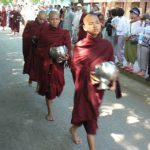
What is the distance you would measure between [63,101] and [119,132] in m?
2.02

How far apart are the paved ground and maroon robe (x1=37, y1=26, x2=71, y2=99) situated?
465 millimetres

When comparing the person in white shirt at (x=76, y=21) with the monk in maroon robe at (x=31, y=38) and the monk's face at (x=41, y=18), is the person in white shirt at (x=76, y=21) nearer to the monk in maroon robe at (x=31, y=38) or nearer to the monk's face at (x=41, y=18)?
the monk in maroon robe at (x=31, y=38)

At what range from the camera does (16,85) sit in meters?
9.36

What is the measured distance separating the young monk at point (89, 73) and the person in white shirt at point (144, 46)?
5.57 metres

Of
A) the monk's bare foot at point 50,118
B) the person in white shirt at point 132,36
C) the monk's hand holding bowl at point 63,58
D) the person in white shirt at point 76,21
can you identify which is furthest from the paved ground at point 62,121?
the person in white shirt at point 76,21

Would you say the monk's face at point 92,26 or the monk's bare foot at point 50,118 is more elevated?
the monk's face at point 92,26

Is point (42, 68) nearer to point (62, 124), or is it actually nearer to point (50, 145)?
point (62, 124)

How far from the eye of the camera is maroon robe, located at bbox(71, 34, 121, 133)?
4.84m

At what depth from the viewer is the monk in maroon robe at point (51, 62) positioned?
651 centimetres

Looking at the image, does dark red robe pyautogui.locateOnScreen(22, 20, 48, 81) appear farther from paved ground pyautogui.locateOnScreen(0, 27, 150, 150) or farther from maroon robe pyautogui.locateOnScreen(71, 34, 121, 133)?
maroon robe pyautogui.locateOnScreen(71, 34, 121, 133)

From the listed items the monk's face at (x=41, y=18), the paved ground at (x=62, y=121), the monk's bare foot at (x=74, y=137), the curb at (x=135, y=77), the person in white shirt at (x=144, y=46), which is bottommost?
the curb at (x=135, y=77)

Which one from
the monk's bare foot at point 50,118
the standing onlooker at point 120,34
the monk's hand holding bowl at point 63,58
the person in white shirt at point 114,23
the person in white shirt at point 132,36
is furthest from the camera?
the person in white shirt at point 114,23

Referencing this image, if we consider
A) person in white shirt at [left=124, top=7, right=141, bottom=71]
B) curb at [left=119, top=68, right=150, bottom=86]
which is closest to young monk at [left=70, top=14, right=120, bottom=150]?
curb at [left=119, top=68, right=150, bottom=86]

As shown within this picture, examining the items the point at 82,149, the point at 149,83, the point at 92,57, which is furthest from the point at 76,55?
the point at 149,83
